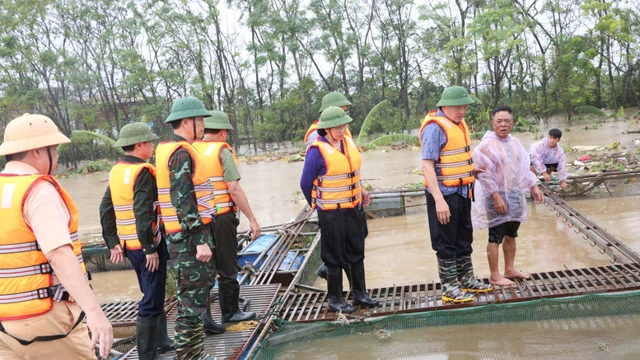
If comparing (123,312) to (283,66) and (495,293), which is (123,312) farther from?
(283,66)

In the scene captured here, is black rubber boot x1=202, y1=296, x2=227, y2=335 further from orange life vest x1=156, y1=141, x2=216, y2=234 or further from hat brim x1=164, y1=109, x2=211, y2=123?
hat brim x1=164, y1=109, x2=211, y2=123

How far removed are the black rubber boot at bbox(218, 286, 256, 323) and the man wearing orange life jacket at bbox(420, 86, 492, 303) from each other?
62.8 inches

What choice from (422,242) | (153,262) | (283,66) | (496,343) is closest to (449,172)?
(496,343)

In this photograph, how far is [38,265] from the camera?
2281mm

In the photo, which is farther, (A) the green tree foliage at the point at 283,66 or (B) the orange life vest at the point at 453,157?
(A) the green tree foliage at the point at 283,66

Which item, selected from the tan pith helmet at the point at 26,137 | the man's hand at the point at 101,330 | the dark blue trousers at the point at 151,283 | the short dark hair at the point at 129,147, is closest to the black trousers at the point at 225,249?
the dark blue trousers at the point at 151,283

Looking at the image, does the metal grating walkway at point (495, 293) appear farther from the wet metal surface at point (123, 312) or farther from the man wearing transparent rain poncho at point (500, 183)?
the wet metal surface at point (123, 312)

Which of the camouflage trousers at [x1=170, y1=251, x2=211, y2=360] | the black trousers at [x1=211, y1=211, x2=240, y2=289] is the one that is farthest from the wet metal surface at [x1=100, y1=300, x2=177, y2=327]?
the camouflage trousers at [x1=170, y1=251, x2=211, y2=360]

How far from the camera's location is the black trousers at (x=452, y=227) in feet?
14.2

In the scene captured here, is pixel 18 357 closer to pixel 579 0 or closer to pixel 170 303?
pixel 170 303

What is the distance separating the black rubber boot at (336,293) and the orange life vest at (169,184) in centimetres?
129

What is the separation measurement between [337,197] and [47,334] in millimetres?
2459

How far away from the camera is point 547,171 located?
850 centimetres

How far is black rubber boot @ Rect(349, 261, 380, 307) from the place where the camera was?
4520mm
